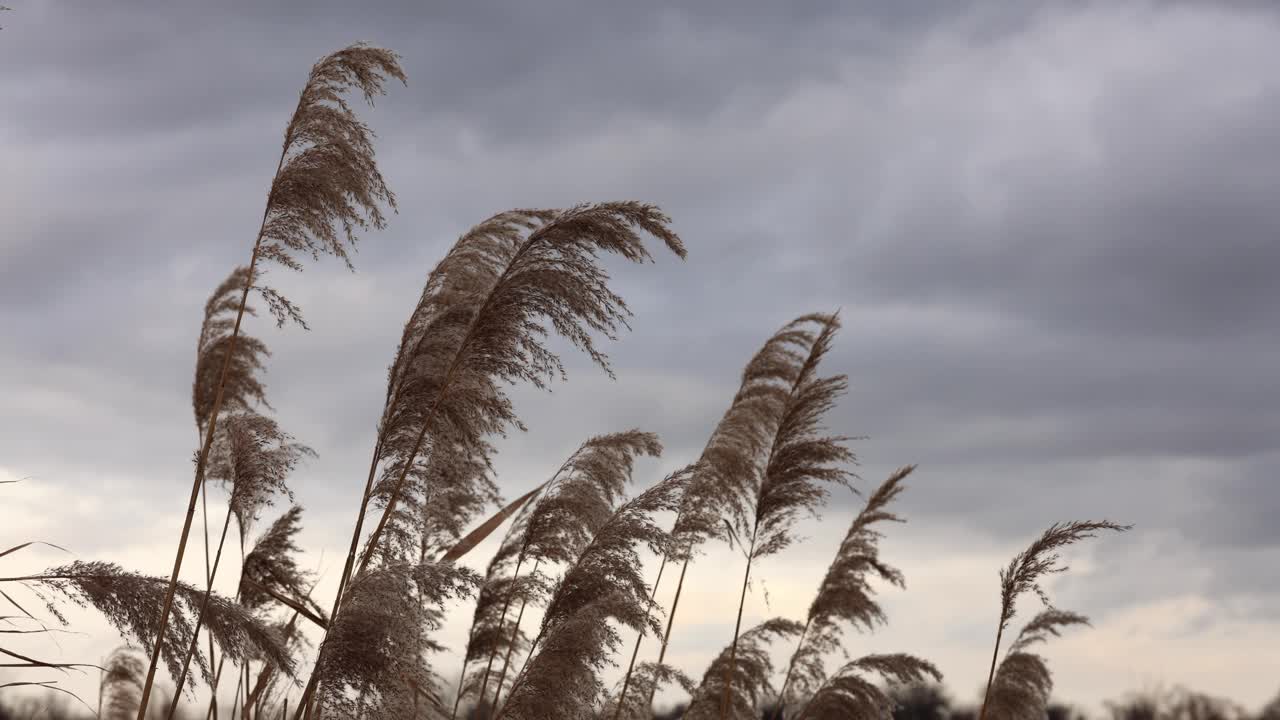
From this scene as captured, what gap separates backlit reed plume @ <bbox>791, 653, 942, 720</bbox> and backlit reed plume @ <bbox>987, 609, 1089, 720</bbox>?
2802 millimetres

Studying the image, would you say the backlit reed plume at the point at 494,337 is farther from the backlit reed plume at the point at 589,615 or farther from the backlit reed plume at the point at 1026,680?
the backlit reed plume at the point at 1026,680

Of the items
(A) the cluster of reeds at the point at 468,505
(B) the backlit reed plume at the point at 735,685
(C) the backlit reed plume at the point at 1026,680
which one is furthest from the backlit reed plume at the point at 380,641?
(C) the backlit reed plume at the point at 1026,680

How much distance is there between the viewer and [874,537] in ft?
32.2

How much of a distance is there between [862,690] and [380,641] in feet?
17.2

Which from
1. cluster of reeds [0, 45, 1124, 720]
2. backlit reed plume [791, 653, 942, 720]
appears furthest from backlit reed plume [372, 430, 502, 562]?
backlit reed plume [791, 653, 942, 720]

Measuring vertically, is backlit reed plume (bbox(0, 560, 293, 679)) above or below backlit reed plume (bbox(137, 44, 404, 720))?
below

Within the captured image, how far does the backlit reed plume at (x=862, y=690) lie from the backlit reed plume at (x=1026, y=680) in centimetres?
280

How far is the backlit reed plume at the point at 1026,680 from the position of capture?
38.1ft

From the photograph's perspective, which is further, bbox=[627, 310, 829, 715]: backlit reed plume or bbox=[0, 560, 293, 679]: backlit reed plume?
bbox=[627, 310, 829, 715]: backlit reed plume

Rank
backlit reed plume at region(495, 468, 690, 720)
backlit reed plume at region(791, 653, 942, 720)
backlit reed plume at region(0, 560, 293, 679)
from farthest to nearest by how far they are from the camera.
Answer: backlit reed plume at region(791, 653, 942, 720) → backlit reed plume at region(495, 468, 690, 720) → backlit reed plume at region(0, 560, 293, 679)

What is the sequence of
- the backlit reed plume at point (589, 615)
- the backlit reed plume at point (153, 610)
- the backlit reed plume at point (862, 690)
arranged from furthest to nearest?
1. the backlit reed plume at point (862, 690)
2. the backlit reed plume at point (589, 615)
3. the backlit reed plume at point (153, 610)

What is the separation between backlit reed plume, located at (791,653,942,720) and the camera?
920 cm

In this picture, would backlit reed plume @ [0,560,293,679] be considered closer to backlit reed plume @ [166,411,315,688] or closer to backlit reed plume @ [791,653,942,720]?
backlit reed plume @ [166,411,315,688]

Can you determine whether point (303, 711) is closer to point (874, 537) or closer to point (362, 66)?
point (362, 66)
